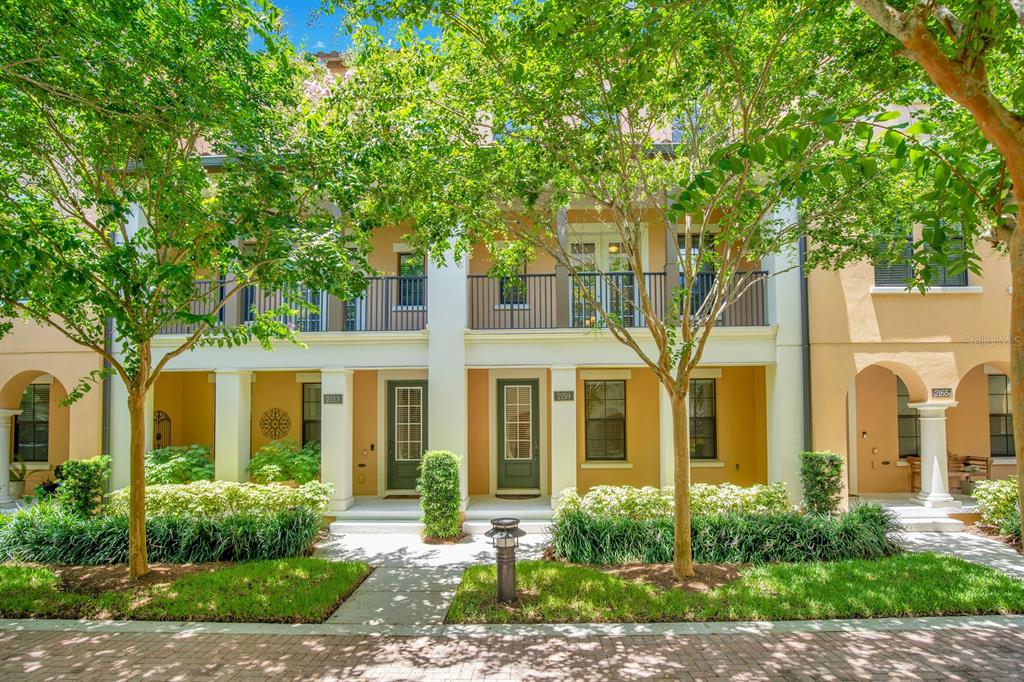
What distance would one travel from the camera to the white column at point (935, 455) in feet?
35.5

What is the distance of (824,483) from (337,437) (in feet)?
28.4

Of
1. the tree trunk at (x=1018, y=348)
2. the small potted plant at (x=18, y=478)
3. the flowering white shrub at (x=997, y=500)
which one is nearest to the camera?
the tree trunk at (x=1018, y=348)

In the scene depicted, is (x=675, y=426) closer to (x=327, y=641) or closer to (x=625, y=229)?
(x=625, y=229)

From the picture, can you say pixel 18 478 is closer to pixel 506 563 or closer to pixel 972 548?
pixel 506 563

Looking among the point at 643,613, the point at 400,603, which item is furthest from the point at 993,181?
the point at 400,603

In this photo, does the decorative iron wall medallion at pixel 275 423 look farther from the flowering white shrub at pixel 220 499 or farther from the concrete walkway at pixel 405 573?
the concrete walkway at pixel 405 573

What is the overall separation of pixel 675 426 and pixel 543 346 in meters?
4.15

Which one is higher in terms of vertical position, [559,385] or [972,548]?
[559,385]

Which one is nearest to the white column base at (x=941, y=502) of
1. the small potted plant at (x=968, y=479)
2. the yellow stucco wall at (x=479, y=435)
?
the small potted plant at (x=968, y=479)

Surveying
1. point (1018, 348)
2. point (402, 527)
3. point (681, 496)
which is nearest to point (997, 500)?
point (681, 496)

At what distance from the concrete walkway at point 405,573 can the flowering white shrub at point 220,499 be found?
895 mm

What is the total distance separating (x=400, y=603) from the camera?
7094 mm

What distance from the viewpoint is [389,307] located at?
488 inches

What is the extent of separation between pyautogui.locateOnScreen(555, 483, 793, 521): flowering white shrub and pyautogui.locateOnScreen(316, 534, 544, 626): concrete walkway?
1.16 metres
